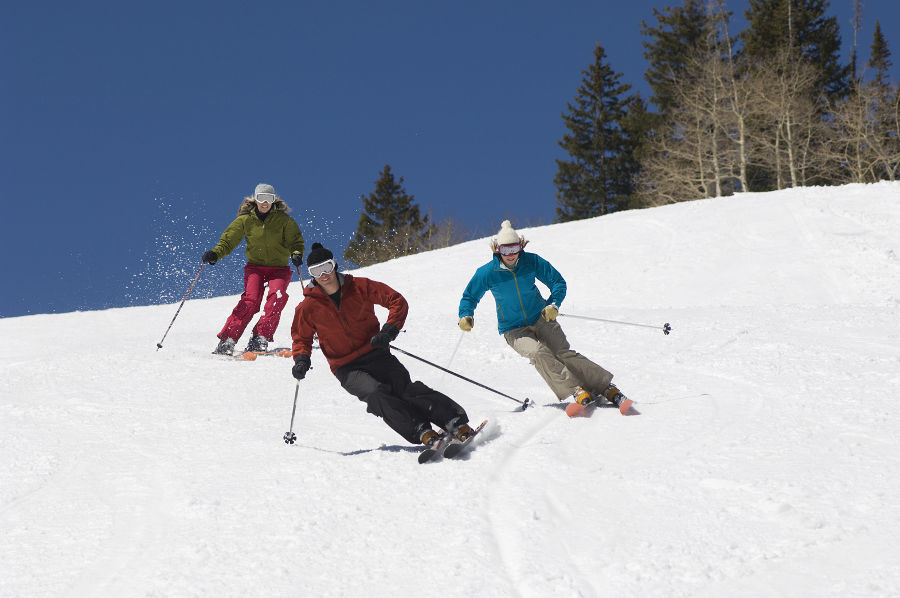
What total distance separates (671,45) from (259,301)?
39973 millimetres

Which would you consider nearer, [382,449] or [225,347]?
[382,449]

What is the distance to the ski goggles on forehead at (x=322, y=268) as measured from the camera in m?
4.85

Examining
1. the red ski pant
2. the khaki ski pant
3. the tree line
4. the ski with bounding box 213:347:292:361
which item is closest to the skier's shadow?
the khaki ski pant

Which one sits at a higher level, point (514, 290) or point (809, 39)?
point (809, 39)

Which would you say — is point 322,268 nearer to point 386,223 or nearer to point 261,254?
point 261,254

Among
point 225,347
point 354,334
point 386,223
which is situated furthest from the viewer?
point 386,223

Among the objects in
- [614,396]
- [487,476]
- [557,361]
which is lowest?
[487,476]

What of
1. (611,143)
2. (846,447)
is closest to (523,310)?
(846,447)

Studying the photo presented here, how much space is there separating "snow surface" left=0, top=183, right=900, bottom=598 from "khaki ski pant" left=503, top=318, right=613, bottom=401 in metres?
0.27

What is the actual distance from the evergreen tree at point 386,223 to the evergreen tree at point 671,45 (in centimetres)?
1794

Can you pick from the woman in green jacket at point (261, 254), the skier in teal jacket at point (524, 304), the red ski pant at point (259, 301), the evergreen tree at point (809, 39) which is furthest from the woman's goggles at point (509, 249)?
the evergreen tree at point (809, 39)

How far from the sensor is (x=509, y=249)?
19.1 feet

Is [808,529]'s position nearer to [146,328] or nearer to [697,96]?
[146,328]

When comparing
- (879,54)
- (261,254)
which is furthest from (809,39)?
(261,254)
